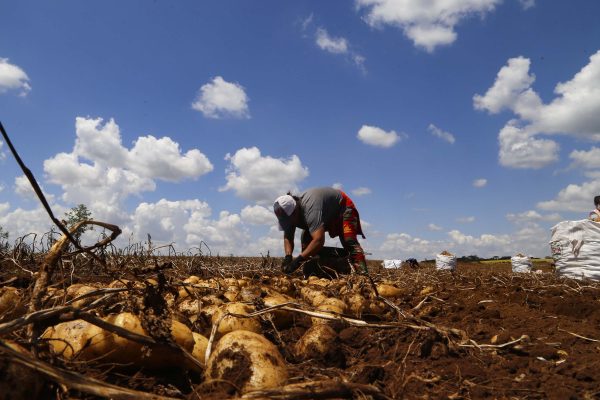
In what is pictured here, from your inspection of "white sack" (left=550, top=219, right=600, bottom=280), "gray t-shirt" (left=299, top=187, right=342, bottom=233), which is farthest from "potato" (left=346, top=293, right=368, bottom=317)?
"white sack" (left=550, top=219, right=600, bottom=280)

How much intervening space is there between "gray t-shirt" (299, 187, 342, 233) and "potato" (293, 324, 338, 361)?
12.9 ft

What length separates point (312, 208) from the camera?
6.45 meters

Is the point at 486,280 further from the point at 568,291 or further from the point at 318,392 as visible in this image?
the point at 318,392

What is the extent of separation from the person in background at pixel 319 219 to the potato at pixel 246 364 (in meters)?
4.07

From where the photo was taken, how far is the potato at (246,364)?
1.80 meters

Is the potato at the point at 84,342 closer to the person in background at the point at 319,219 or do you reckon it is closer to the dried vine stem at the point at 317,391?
the dried vine stem at the point at 317,391

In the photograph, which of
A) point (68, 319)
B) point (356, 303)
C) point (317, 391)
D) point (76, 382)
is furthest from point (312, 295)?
point (76, 382)

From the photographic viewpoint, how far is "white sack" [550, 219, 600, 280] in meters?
7.12

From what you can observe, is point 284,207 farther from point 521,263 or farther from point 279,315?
point 521,263

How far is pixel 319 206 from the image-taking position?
21.1 ft

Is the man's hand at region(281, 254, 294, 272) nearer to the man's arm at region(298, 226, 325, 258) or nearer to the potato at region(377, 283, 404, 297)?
the man's arm at region(298, 226, 325, 258)

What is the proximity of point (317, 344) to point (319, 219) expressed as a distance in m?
4.11

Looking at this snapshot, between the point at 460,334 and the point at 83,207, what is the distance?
94.0 ft

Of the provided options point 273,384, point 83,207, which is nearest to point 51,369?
point 273,384
